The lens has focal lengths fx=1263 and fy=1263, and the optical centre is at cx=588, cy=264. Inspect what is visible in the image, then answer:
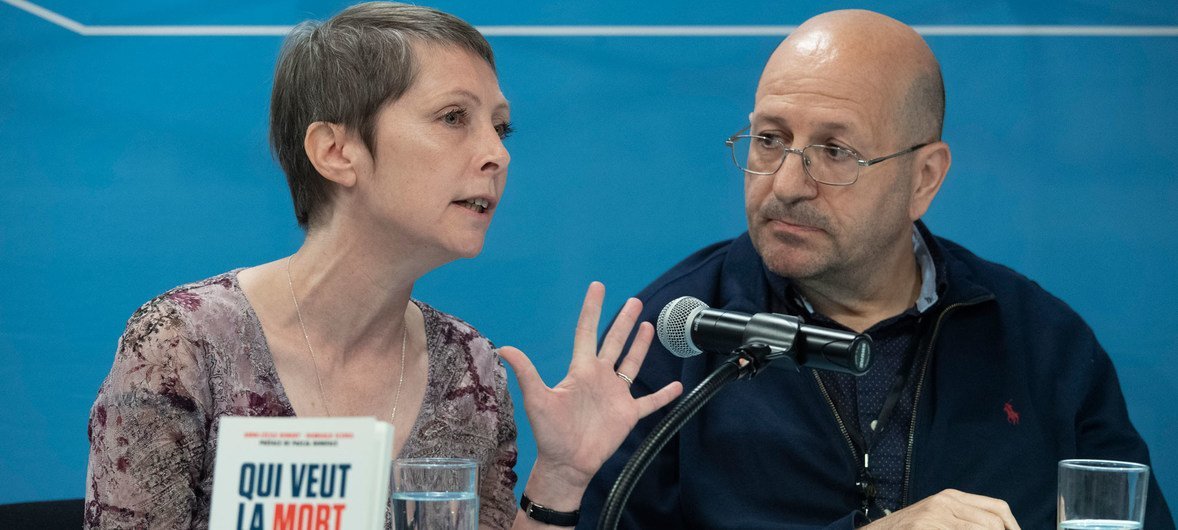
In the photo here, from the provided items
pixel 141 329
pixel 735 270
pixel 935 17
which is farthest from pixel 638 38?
pixel 141 329

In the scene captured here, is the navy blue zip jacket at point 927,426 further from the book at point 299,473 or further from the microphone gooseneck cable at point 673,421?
the book at point 299,473

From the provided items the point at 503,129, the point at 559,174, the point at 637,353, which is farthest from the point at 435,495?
the point at 559,174

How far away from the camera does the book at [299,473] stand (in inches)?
42.1

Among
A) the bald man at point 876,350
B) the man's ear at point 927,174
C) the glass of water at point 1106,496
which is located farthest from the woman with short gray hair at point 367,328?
the man's ear at point 927,174

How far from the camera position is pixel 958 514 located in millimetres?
1713

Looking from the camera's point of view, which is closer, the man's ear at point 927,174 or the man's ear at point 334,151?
the man's ear at point 334,151

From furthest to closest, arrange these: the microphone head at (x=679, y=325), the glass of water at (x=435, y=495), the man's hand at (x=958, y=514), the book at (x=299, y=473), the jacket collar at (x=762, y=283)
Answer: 1. the jacket collar at (x=762, y=283)
2. the man's hand at (x=958, y=514)
3. the microphone head at (x=679, y=325)
4. the glass of water at (x=435, y=495)
5. the book at (x=299, y=473)

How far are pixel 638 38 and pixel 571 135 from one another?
→ 0.31 meters

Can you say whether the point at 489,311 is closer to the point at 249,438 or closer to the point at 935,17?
the point at 935,17

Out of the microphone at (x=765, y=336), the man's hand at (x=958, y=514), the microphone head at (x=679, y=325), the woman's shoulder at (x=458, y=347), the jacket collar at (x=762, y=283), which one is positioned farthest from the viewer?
the jacket collar at (x=762, y=283)

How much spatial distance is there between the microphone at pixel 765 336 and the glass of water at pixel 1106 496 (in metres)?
0.27

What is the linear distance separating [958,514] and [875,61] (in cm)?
91

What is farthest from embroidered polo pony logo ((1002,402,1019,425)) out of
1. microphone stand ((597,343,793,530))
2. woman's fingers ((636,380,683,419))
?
microphone stand ((597,343,793,530))

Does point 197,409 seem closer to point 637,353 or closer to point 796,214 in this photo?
point 637,353
